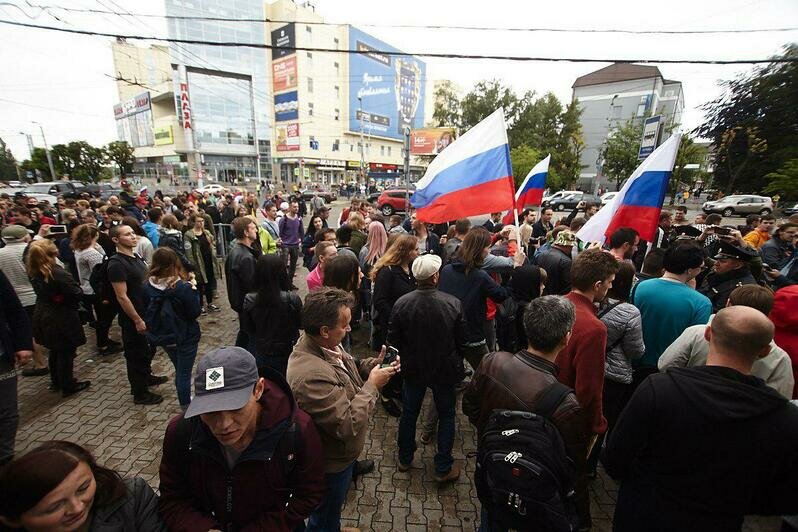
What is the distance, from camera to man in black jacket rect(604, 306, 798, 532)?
153 centimetres

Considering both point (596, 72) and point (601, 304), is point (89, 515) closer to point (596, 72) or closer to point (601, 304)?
point (601, 304)

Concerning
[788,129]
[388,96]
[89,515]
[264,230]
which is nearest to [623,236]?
[89,515]

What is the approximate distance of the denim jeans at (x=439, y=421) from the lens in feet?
9.87

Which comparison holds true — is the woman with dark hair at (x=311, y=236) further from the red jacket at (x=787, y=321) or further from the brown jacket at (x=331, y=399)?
the red jacket at (x=787, y=321)

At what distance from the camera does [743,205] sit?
82.5 ft

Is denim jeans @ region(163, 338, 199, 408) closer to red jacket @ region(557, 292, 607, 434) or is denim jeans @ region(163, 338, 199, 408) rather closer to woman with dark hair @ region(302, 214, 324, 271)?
red jacket @ region(557, 292, 607, 434)

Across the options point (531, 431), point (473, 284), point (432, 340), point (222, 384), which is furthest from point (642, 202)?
point (222, 384)

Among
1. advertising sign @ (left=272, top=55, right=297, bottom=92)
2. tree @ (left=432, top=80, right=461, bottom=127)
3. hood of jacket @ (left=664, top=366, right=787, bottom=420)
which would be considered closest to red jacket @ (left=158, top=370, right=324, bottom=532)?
hood of jacket @ (left=664, top=366, right=787, bottom=420)

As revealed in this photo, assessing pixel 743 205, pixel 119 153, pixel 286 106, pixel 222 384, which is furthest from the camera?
pixel 286 106

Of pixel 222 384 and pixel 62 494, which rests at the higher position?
pixel 222 384

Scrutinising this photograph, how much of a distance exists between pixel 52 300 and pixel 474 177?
203 inches

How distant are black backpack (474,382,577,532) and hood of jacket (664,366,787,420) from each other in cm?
53

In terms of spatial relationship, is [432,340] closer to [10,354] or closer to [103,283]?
[10,354]

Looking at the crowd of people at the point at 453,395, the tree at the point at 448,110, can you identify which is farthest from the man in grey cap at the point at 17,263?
the tree at the point at 448,110
